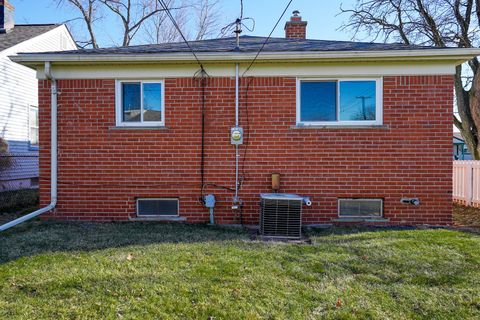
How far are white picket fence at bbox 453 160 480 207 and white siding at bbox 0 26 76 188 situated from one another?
13.0m

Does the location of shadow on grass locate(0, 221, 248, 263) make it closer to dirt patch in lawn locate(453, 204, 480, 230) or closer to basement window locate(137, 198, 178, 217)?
basement window locate(137, 198, 178, 217)

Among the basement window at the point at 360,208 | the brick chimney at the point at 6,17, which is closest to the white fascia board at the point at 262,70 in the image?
the basement window at the point at 360,208

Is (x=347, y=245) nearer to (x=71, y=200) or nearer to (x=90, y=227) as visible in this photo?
(x=90, y=227)

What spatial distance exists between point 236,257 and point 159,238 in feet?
5.22

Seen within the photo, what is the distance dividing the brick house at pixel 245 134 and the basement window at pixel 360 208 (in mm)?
24

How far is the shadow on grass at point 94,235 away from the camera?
16.3ft

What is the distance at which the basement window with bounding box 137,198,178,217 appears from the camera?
6.95 meters

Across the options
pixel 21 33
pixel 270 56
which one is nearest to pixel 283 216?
pixel 270 56

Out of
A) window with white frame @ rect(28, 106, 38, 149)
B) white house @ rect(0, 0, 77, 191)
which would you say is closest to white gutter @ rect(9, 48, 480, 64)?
white house @ rect(0, 0, 77, 191)

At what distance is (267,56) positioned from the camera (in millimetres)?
6516

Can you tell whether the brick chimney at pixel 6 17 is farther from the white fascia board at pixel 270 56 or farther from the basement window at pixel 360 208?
the basement window at pixel 360 208

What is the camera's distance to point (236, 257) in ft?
15.0

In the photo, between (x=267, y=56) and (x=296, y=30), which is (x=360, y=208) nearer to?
(x=267, y=56)

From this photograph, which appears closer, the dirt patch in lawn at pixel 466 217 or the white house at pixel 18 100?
the dirt patch in lawn at pixel 466 217
